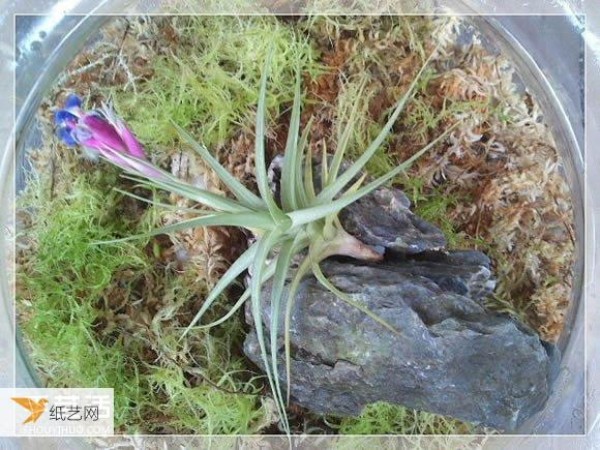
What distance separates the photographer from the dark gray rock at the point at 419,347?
808 mm

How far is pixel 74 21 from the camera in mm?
997

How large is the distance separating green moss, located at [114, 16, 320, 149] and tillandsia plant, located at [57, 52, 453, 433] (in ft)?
0.19

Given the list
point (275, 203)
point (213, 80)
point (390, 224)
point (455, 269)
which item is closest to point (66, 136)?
point (213, 80)

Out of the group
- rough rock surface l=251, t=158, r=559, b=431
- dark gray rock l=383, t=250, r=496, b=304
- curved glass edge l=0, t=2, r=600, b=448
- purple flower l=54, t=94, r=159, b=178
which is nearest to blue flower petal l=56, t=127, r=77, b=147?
purple flower l=54, t=94, r=159, b=178

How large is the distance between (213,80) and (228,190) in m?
0.17

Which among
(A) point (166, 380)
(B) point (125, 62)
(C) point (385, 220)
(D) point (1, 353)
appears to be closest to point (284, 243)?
(C) point (385, 220)

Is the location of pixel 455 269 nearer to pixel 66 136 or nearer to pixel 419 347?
pixel 419 347

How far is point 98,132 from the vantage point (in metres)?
0.93

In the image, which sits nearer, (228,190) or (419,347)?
(419,347)

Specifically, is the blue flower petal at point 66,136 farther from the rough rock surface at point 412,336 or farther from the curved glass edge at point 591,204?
the rough rock surface at point 412,336

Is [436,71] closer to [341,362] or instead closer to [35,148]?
[341,362]

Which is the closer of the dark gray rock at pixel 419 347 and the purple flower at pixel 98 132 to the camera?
the dark gray rock at pixel 419 347

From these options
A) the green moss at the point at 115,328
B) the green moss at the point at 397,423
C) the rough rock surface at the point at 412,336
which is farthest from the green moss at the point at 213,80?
the green moss at the point at 397,423

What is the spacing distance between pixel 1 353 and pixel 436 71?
2.71ft
